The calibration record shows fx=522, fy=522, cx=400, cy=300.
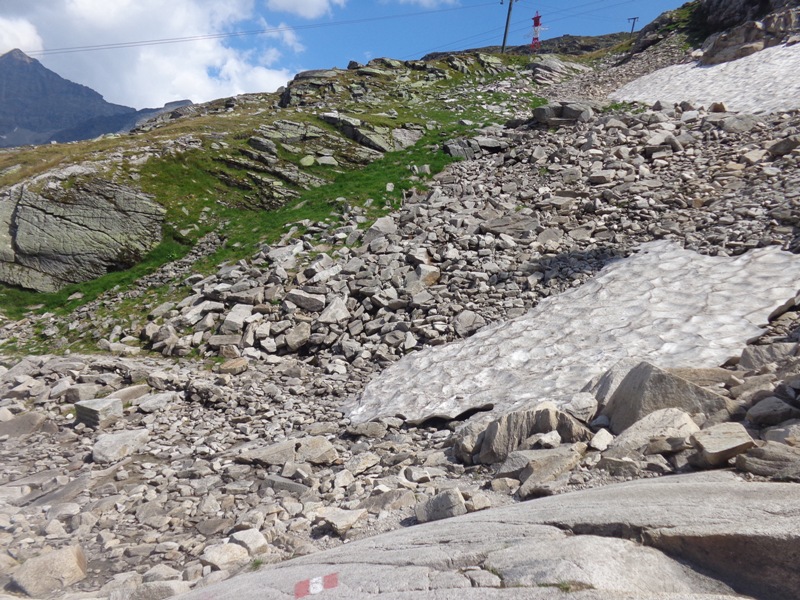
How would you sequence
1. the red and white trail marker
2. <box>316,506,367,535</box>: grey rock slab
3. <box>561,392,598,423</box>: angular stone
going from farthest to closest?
1. <box>561,392,598,423</box>: angular stone
2. <box>316,506,367,535</box>: grey rock slab
3. the red and white trail marker

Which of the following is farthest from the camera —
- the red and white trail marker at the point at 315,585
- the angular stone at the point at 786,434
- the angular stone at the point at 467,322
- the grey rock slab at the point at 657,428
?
the angular stone at the point at 467,322

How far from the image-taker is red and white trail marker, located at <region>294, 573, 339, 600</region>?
4910 mm

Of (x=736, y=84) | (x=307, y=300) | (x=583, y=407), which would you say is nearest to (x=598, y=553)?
(x=583, y=407)

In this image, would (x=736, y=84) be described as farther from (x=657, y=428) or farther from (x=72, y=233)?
(x=72, y=233)

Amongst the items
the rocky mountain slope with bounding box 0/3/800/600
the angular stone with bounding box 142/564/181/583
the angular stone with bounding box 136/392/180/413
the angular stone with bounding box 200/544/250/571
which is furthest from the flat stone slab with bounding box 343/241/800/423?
the angular stone with bounding box 142/564/181/583

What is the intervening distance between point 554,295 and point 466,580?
12111mm

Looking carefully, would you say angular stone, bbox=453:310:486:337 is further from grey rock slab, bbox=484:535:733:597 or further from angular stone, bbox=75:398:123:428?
grey rock slab, bbox=484:535:733:597

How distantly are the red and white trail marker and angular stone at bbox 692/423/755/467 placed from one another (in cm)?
406

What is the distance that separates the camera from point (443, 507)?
6832 millimetres

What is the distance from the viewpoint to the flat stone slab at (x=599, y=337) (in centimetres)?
1096

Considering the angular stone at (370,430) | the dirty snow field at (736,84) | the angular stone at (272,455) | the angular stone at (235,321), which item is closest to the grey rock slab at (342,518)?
the angular stone at (272,455)

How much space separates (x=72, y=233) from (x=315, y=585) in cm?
2602

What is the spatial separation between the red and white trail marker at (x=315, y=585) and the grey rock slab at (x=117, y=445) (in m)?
8.27

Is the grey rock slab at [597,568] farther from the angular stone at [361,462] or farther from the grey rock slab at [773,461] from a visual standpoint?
the angular stone at [361,462]
